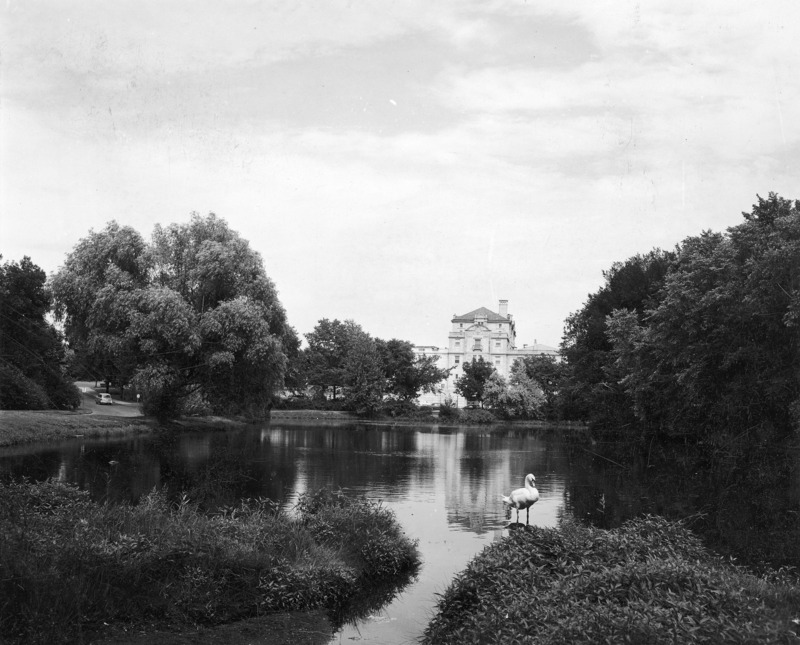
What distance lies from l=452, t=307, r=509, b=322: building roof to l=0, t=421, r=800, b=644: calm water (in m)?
103

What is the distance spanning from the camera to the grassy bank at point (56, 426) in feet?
126

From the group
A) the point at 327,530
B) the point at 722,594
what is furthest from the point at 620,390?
the point at 722,594

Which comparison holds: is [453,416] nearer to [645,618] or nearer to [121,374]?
[121,374]

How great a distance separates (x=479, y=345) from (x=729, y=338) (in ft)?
367

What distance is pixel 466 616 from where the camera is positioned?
11.6 m

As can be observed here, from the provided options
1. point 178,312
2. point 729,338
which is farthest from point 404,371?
point 729,338

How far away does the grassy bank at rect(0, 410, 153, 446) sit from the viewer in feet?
126

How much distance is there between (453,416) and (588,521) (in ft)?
281

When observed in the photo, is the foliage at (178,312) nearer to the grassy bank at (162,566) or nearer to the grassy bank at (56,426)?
the grassy bank at (56,426)

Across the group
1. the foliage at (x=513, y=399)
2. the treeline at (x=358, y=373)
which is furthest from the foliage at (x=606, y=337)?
the treeline at (x=358, y=373)

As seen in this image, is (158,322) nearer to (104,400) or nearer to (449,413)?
(104,400)

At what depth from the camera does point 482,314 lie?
15388 cm

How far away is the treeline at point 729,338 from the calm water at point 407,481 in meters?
4.13

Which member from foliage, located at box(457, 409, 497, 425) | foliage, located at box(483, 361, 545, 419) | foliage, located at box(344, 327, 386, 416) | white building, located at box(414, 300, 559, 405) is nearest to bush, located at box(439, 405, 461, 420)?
foliage, located at box(457, 409, 497, 425)
